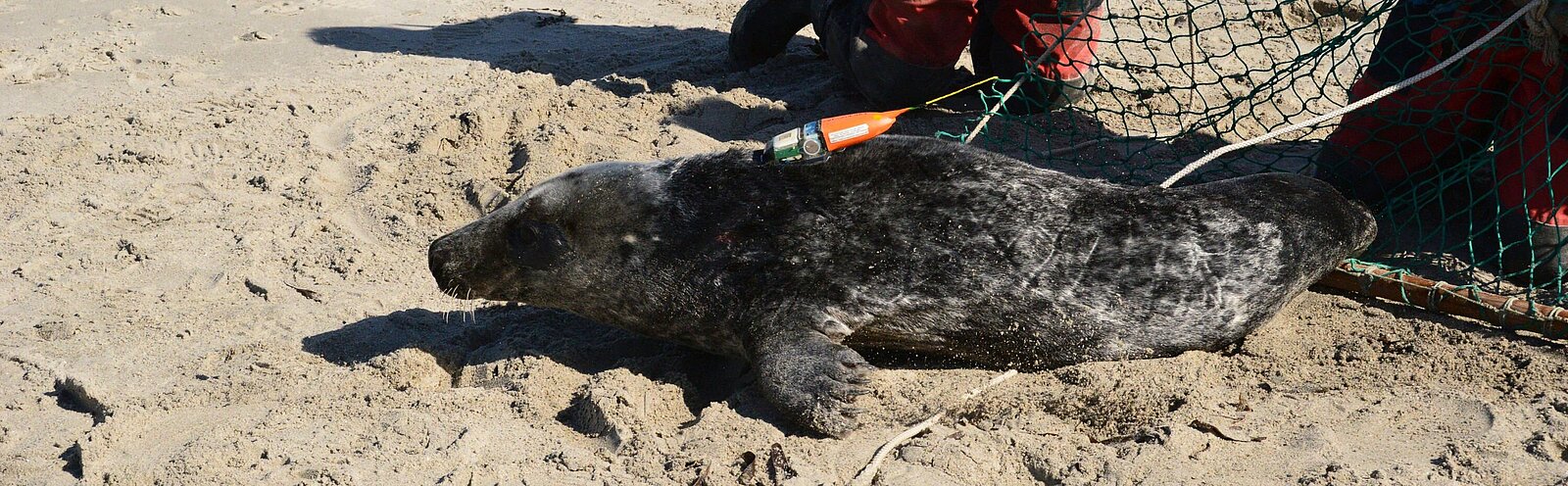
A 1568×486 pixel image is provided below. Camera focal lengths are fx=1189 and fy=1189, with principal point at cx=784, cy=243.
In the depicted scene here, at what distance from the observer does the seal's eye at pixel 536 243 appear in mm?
4168

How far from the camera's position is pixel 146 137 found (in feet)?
20.1

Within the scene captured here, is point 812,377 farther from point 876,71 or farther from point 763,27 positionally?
point 763,27

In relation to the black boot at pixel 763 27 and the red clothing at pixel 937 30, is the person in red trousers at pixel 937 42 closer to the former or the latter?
the red clothing at pixel 937 30

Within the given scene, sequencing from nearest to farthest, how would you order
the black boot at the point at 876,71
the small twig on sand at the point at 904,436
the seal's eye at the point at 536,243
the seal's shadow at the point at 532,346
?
the small twig on sand at the point at 904,436 < the seal's shadow at the point at 532,346 < the seal's eye at the point at 536,243 < the black boot at the point at 876,71

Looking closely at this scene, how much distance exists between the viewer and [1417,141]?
4.82 m

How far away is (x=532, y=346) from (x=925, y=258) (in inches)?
57.5

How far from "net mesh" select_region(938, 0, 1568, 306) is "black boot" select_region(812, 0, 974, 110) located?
34 centimetres

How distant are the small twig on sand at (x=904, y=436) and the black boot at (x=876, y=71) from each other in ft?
8.38

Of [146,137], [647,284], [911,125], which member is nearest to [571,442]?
[647,284]

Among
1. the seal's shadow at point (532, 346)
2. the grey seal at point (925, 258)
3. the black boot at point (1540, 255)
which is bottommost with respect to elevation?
the seal's shadow at point (532, 346)

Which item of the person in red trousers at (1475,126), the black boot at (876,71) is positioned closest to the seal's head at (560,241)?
the black boot at (876,71)

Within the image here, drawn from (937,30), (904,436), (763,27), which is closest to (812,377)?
(904,436)

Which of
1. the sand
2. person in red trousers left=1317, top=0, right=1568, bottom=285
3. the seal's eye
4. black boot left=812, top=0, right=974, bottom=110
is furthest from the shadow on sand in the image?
person in red trousers left=1317, top=0, right=1568, bottom=285

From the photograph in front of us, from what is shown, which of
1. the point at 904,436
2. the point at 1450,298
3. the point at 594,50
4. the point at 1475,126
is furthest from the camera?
the point at 594,50
